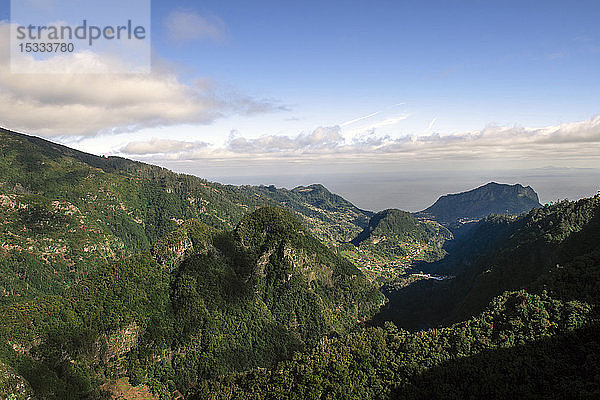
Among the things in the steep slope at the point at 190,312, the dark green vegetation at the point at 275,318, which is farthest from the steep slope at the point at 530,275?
the steep slope at the point at 190,312

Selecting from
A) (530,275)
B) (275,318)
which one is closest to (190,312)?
(275,318)

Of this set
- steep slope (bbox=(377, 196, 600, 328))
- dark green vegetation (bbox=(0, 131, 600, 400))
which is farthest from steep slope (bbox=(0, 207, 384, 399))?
steep slope (bbox=(377, 196, 600, 328))

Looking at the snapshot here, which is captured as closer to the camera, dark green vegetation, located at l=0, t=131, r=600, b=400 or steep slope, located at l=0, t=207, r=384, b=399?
dark green vegetation, located at l=0, t=131, r=600, b=400

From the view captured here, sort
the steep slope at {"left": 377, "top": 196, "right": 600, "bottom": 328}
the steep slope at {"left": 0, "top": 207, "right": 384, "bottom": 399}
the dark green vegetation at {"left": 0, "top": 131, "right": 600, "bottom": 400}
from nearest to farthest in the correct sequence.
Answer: the dark green vegetation at {"left": 0, "top": 131, "right": 600, "bottom": 400}
the steep slope at {"left": 377, "top": 196, "right": 600, "bottom": 328}
the steep slope at {"left": 0, "top": 207, "right": 384, "bottom": 399}

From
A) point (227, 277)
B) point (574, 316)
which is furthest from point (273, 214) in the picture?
point (574, 316)

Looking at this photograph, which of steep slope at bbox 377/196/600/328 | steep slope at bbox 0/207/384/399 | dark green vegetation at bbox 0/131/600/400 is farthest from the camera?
steep slope at bbox 0/207/384/399

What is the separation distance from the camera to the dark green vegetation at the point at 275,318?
2334 inches

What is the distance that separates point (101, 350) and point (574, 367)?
109400 millimetres

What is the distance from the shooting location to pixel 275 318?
121 metres

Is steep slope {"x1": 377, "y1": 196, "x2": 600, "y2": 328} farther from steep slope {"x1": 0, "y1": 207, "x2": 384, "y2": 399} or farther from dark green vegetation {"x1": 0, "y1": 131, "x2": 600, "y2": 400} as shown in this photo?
steep slope {"x1": 0, "y1": 207, "x2": 384, "y2": 399}

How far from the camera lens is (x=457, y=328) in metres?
68.6

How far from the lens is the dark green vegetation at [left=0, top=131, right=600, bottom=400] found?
59.3 meters

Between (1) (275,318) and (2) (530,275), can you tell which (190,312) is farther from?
(2) (530,275)

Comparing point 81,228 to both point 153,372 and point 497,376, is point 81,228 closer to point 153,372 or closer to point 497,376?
point 153,372
